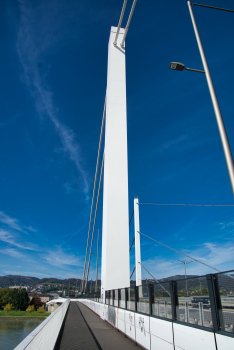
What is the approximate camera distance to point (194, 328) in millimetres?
3756

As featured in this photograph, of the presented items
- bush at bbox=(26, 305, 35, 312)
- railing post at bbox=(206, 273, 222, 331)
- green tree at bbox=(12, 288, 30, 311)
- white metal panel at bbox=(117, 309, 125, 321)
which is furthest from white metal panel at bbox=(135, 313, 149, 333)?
green tree at bbox=(12, 288, 30, 311)

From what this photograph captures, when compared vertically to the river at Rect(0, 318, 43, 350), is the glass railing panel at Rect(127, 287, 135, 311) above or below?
above

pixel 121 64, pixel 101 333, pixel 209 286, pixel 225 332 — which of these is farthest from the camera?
pixel 121 64

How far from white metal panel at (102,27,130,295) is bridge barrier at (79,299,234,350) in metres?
7.11

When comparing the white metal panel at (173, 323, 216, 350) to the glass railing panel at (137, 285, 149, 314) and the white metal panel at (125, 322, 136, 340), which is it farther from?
the white metal panel at (125, 322, 136, 340)

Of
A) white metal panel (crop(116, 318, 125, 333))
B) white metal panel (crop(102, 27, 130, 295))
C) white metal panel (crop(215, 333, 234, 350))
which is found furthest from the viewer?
white metal panel (crop(102, 27, 130, 295))

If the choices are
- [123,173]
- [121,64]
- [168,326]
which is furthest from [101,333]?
[121,64]

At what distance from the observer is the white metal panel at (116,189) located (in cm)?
1466

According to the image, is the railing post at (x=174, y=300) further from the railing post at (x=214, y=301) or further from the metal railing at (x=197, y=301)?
the railing post at (x=214, y=301)

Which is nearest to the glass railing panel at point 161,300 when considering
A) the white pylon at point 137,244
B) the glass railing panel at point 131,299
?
the glass railing panel at point 131,299

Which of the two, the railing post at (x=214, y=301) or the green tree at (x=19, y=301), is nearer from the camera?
the railing post at (x=214, y=301)

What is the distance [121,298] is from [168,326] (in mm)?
4520

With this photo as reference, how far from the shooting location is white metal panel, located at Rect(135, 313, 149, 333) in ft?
18.4

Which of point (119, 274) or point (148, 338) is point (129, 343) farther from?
point (119, 274)
